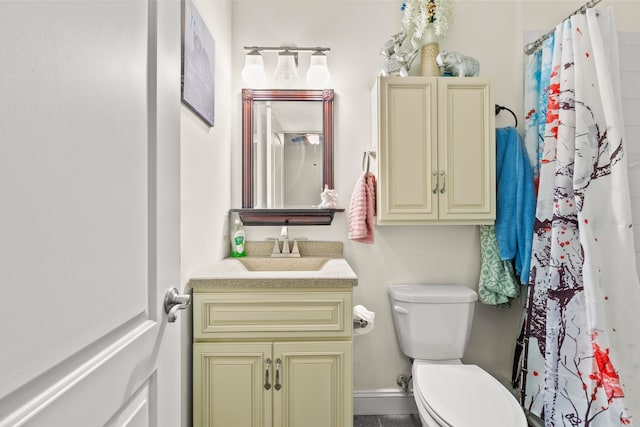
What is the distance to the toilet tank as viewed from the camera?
174cm

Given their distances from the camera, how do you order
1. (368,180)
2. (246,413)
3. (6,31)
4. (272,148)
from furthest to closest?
(272,148)
(368,180)
(246,413)
(6,31)

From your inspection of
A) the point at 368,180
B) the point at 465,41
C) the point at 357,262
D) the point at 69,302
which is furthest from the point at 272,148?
the point at 69,302

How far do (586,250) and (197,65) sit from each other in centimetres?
177

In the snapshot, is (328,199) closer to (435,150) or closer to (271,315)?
(435,150)

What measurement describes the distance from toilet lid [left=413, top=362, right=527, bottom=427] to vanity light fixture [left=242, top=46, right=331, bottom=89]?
1593 mm

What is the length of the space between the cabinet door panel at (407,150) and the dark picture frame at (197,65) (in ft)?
2.77

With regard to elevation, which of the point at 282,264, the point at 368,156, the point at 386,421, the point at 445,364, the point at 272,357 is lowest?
the point at 386,421

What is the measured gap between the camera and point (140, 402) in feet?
2.12

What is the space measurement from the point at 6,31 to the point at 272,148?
1.66 m

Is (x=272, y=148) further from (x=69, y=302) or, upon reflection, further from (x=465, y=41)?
(x=69, y=302)

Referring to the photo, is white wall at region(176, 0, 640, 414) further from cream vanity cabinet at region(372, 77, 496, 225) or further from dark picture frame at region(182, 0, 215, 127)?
dark picture frame at region(182, 0, 215, 127)

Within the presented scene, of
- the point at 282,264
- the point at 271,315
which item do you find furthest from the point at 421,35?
the point at 271,315

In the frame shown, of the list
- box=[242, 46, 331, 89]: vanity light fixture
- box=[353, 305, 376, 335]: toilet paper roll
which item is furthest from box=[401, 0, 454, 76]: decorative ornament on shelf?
box=[353, 305, 376, 335]: toilet paper roll

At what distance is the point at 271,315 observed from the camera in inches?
54.7
